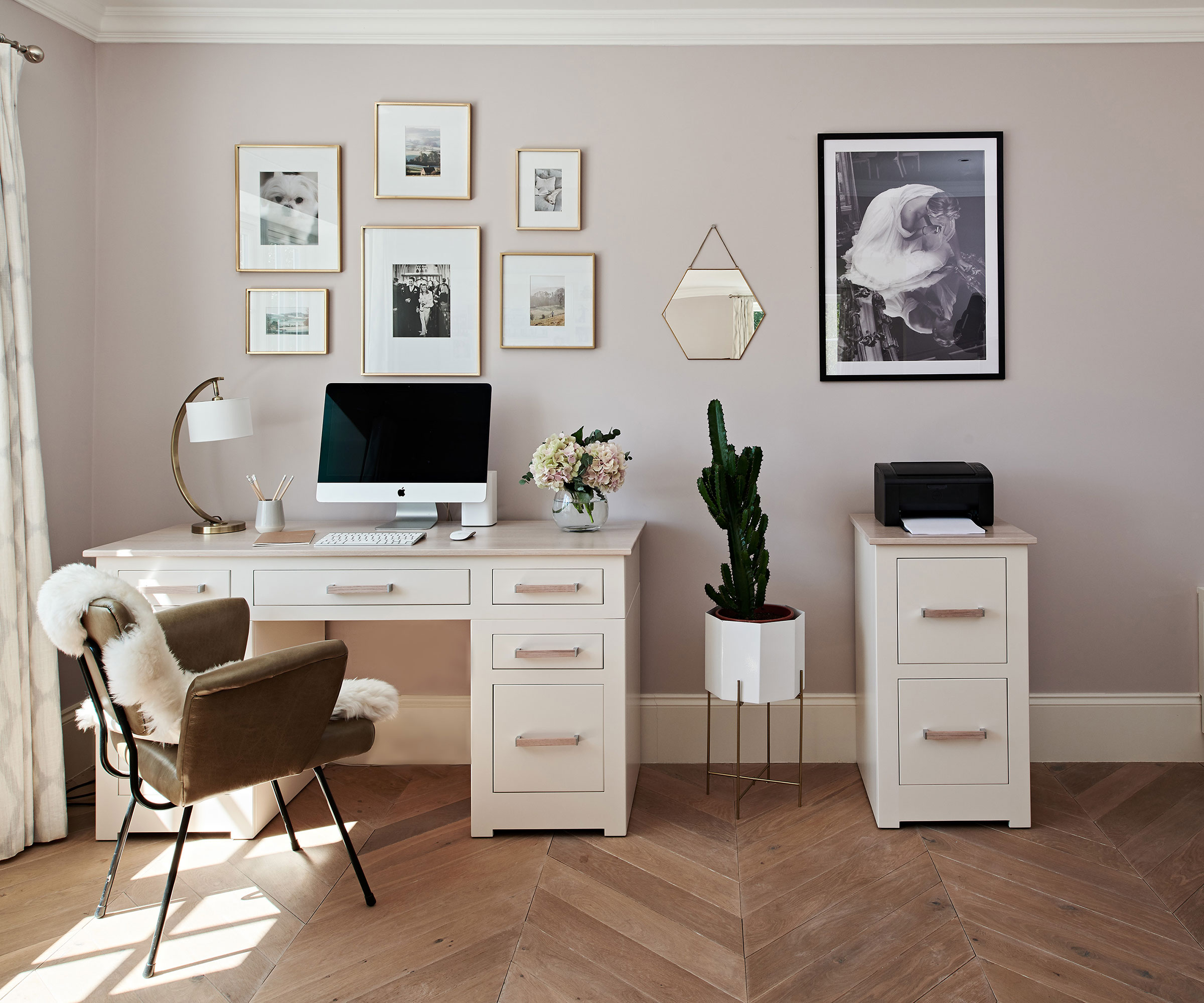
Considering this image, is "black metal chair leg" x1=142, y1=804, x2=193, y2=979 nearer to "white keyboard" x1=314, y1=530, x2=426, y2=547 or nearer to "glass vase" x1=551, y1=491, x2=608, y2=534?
"white keyboard" x1=314, y1=530, x2=426, y2=547

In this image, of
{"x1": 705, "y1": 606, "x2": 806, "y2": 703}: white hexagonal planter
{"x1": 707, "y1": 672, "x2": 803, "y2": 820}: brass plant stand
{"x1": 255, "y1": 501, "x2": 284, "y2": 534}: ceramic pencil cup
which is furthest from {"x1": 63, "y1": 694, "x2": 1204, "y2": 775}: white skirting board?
{"x1": 255, "y1": 501, "x2": 284, "y2": 534}: ceramic pencil cup

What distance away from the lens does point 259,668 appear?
1647mm

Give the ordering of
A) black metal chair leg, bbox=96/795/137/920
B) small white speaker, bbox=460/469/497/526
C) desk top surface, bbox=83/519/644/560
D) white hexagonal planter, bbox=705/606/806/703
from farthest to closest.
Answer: small white speaker, bbox=460/469/497/526, white hexagonal planter, bbox=705/606/806/703, desk top surface, bbox=83/519/644/560, black metal chair leg, bbox=96/795/137/920

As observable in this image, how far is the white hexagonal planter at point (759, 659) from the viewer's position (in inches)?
92.5

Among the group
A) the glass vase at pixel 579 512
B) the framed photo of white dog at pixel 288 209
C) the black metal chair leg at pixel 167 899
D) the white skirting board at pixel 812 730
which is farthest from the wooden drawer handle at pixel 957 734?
the framed photo of white dog at pixel 288 209

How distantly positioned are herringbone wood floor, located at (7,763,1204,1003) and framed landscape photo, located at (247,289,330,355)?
4.89 feet

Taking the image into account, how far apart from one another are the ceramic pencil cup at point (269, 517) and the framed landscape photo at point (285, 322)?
58 cm

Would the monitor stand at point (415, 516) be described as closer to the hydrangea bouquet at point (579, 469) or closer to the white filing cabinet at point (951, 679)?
the hydrangea bouquet at point (579, 469)

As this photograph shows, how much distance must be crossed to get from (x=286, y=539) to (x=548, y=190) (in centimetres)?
143

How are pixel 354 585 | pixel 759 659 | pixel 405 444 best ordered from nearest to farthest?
pixel 354 585
pixel 759 659
pixel 405 444

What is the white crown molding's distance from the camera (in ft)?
8.68

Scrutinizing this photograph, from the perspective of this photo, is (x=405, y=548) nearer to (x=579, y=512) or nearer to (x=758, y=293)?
(x=579, y=512)

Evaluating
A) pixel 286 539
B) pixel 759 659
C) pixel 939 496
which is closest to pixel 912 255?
pixel 939 496

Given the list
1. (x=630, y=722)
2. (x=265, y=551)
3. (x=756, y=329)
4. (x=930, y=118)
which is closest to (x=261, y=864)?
(x=265, y=551)
